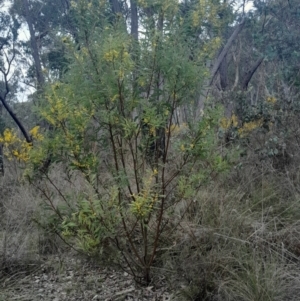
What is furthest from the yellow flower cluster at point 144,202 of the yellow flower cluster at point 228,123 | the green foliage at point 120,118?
the yellow flower cluster at point 228,123

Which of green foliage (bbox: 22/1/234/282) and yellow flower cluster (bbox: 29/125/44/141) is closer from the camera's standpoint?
green foliage (bbox: 22/1/234/282)

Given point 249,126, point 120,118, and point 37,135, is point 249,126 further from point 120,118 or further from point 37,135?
point 120,118

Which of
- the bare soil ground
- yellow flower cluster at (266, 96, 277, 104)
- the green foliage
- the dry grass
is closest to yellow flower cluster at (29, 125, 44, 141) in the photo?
the green foliage

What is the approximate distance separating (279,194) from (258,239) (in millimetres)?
1102

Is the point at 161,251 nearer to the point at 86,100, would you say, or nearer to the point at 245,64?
the point at 86,100

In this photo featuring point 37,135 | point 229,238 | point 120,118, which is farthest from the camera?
point 37,135

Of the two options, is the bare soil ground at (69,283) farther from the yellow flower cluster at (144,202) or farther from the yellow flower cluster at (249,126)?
the yellow flower cluster at (249,126)

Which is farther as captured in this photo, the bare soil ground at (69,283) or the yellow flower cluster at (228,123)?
the yellow flower cluster at (228,123)

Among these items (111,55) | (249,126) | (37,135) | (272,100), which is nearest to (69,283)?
(37,135)

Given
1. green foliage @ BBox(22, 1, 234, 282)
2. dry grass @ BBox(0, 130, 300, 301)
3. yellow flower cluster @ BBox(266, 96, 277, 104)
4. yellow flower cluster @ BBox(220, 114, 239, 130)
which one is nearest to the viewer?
green foliage @ BBox(22, 1, 234, 282)

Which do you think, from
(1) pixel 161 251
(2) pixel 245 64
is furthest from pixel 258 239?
(2) pixel 245 64

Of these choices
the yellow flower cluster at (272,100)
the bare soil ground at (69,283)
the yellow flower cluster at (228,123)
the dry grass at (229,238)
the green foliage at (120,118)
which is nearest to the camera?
the green foliage at (120,118)

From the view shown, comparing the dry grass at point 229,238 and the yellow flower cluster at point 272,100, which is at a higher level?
the yellow flower cluster at point 272,100

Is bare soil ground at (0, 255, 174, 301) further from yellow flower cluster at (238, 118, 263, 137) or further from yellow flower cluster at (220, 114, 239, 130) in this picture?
yellow flower cluster at (238, 118, 263, 137)
